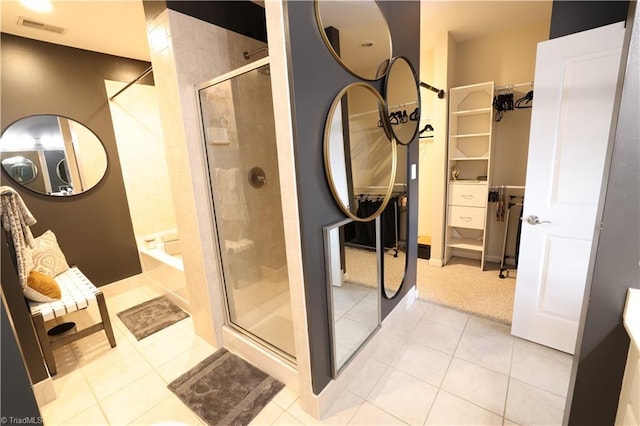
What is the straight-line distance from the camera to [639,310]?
753mm

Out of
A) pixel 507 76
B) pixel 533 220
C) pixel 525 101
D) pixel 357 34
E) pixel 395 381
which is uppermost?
pixel 507 76

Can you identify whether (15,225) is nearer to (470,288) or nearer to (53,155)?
(53,155)

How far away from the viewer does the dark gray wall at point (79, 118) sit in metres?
2.39

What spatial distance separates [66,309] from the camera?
6.44ft

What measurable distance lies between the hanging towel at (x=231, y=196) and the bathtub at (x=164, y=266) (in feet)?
2.61

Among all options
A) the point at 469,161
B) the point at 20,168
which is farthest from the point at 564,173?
the point at 20,168

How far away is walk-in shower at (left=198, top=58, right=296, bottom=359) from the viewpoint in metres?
1.93

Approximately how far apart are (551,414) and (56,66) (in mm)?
4648

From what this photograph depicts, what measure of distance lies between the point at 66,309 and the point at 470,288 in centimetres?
355

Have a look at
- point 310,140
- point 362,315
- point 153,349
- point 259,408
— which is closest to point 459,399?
point 362,315

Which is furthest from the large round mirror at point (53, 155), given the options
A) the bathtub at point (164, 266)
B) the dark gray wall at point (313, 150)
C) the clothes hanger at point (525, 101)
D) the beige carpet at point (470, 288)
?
the clothes hanger at point (525, 101)

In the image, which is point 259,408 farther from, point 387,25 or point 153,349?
point 387,25

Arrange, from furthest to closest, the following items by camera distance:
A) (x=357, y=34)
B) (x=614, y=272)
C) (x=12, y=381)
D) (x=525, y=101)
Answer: (x=525, y=101)
(x=357, y=34)
(x=614, y=272)
(x=12, y=381)

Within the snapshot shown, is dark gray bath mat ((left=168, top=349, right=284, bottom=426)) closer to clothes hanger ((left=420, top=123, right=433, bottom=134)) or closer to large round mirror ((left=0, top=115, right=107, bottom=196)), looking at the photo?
large round mirror ((left=0, top=115, right=107, bottom=196))
